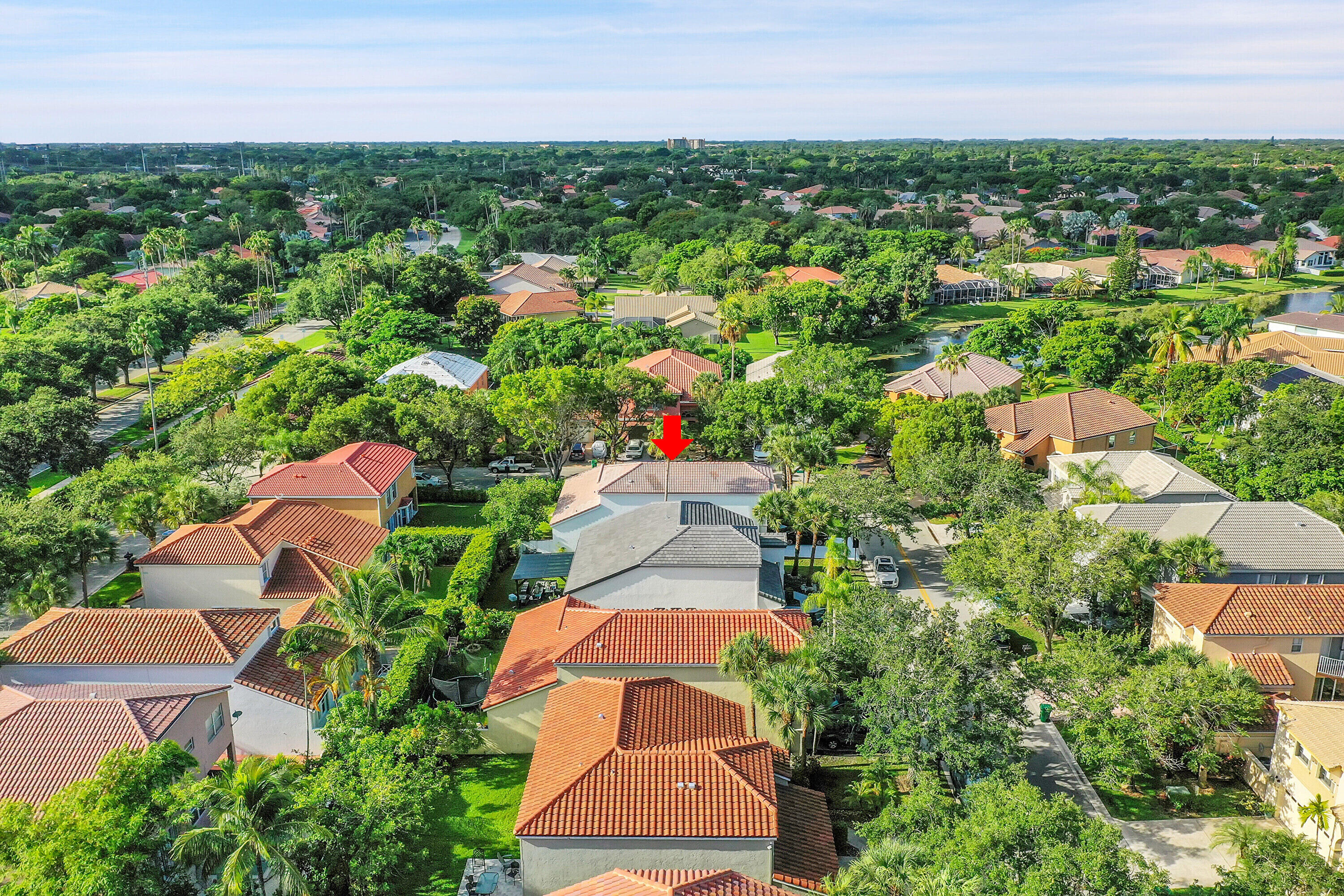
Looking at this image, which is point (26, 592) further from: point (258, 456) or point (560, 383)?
point (560, 383)

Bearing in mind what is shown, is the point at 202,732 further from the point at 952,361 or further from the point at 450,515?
the point at 952,361

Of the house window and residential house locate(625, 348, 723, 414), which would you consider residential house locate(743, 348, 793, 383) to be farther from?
the house window

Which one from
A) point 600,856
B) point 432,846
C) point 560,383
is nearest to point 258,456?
point 560,383

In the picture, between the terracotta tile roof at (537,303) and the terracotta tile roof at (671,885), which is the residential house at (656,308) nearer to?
the terracotta tile roof at (537,303)

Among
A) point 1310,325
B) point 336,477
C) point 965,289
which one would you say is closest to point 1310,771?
point 336,477

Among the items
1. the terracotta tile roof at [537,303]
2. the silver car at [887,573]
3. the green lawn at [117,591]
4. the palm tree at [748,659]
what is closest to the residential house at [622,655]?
the palm tree at [748,659]

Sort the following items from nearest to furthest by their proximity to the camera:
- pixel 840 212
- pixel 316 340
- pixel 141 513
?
pixel 141 513 → pixel 316 340 → pixel 840 212
